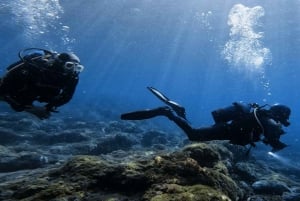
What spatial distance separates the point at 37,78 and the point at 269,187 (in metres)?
7.50

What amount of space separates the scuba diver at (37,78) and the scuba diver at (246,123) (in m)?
2.20

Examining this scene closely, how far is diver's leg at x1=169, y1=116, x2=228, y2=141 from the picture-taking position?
808 cm

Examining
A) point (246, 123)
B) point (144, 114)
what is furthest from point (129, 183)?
point (246, 123)

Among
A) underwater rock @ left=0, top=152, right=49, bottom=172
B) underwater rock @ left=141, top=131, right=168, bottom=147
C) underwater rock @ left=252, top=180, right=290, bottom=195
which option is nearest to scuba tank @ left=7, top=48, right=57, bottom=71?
underwater rock @ left=0, top=152, right=49, bottom=172

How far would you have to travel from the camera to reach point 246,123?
745cm

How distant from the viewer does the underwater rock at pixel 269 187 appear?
941 centimetres

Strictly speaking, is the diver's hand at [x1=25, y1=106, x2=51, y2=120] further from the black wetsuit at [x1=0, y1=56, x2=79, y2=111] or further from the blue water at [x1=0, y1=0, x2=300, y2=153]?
the blue water at [x1=0, y1=0, x2=300, y2=153]

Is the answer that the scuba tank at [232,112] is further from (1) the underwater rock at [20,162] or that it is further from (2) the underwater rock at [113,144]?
(2) the underwater rock at [113,144]

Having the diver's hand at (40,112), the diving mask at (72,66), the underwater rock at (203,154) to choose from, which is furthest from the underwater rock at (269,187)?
the diving mask at (72,66)

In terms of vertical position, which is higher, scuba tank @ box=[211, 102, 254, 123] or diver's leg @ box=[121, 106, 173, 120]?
scuba tank @ box=[211, 102, 254, 123]

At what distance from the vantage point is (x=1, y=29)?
154ft

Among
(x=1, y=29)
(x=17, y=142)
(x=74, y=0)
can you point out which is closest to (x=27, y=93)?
(x=17, y=142)

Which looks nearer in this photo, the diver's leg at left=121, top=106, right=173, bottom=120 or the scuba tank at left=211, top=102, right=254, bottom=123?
the scuba tank at left=211, top=102, right=254, bottom=123

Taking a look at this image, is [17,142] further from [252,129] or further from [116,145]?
[252,129]
